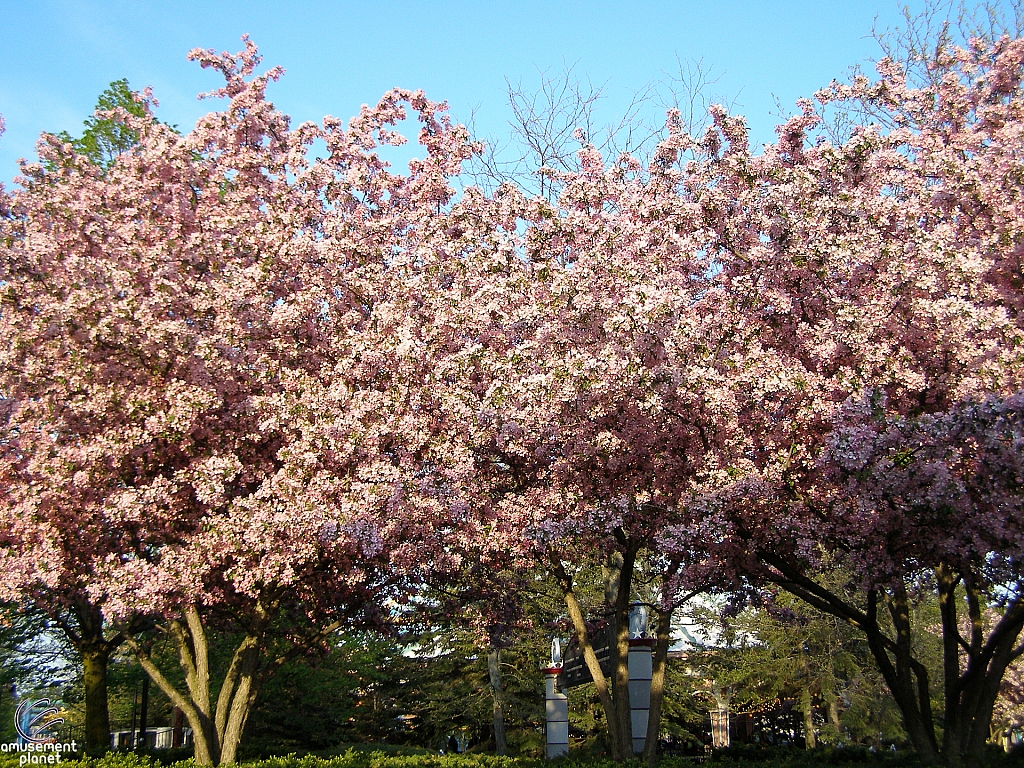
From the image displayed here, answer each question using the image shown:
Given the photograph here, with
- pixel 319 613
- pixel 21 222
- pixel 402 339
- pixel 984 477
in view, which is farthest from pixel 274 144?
pixel 984 477

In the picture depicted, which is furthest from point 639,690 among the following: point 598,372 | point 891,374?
point 891,374

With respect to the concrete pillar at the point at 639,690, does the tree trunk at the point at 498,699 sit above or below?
below

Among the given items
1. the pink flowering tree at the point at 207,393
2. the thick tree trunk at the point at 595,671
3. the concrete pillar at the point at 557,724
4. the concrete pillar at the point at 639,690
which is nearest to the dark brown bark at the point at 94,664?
the pink flowering tree at the point at 207,393

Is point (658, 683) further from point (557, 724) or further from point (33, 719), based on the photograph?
point (33, 719)

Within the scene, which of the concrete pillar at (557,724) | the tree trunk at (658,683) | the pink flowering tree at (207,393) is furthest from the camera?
the concrete pillar at (557,724)

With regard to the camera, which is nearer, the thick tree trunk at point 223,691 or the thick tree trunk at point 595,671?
the thick tree trunk at point 595,671

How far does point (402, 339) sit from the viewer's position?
11789 millimetres

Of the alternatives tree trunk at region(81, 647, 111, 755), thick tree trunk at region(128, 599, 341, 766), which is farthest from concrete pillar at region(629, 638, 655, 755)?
tree trunk at region(81, 647, 111, 755)

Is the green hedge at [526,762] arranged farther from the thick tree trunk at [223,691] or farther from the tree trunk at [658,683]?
the thick tree trunk at [223,691]

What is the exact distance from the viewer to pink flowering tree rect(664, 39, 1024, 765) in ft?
32.0

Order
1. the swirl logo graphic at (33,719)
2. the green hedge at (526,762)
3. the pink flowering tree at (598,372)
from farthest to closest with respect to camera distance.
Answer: the swirl logo graphic at (33,719), the green hedge at (526,762), the pink flowering tree at (598,372)

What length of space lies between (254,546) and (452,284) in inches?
202

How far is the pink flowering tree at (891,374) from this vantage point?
9.74 m

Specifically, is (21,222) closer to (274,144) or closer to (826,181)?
(274,144)
